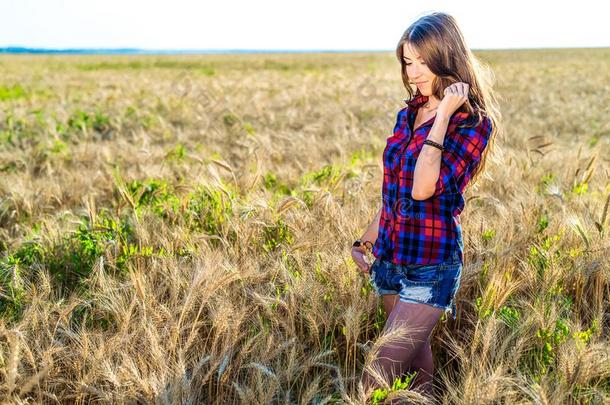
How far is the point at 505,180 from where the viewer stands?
4.71 metres

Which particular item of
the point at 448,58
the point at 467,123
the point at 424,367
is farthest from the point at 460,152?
the point at 424,367

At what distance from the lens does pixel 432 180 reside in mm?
1934

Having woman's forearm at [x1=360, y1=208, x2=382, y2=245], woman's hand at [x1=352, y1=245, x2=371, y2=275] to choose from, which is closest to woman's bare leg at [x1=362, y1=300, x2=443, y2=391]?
woman's hand at [x1=352, y1=245, x2=371, y2=275]

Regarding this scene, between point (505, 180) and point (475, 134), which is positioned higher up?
point (475, 134)

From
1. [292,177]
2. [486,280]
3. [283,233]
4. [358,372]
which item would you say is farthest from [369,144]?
[358,372]

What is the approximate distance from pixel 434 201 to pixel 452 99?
0.37 metres

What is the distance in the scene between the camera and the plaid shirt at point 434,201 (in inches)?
79.0

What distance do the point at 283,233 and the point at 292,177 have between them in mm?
2001

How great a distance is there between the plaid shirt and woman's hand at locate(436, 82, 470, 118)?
0.27ft

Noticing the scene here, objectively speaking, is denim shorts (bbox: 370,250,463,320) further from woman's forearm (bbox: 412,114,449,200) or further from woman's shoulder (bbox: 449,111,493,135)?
woman's shoulder (bbox: 449,111,493,135)

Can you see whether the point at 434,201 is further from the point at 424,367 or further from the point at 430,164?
the point at 424,367

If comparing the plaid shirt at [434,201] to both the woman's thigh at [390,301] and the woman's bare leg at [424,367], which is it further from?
the woman's bare leg at [424,367]

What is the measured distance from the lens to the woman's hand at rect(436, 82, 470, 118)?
6.34 feet

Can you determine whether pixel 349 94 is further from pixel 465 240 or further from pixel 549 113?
pixel 465 240
